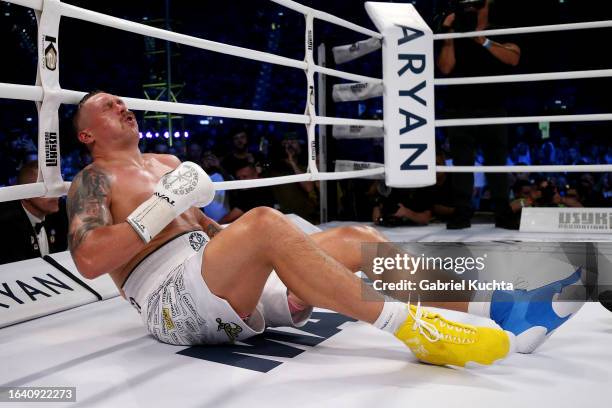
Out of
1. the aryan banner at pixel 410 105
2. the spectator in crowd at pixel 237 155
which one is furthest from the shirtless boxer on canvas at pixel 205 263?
the spectator in crowd at pixel 237 155

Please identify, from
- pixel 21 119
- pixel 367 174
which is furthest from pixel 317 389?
pixel 21 119

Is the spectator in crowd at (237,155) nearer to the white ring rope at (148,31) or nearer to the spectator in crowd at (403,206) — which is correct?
the spectator in crowd at (403,206)

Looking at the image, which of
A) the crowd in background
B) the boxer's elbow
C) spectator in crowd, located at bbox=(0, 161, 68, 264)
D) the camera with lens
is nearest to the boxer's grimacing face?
the boxer's elbow

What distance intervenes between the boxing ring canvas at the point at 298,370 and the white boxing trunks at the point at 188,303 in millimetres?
41

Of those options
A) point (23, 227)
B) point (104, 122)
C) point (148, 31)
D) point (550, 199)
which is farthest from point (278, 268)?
point (550, 199)

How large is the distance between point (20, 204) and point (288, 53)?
6766mm

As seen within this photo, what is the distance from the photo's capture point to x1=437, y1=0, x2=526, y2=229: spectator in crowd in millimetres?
3281

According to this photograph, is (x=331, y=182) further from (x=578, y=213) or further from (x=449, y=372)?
(x=449, y=372)

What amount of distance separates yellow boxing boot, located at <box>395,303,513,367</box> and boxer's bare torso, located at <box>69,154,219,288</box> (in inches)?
24.0

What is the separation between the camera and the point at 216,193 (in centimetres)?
364

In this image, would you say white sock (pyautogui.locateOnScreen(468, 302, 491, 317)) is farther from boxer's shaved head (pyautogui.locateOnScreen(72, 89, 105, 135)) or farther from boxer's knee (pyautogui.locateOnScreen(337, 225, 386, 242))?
boxer's shaved head (pyautogui.locateOnScreen(72, 89, 105, 135))

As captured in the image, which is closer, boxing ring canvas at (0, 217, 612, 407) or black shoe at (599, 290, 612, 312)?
boxing ring canvas at (0, 217, 612, 407)

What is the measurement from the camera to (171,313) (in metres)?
1.38

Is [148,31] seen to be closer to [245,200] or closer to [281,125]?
[245,200]
